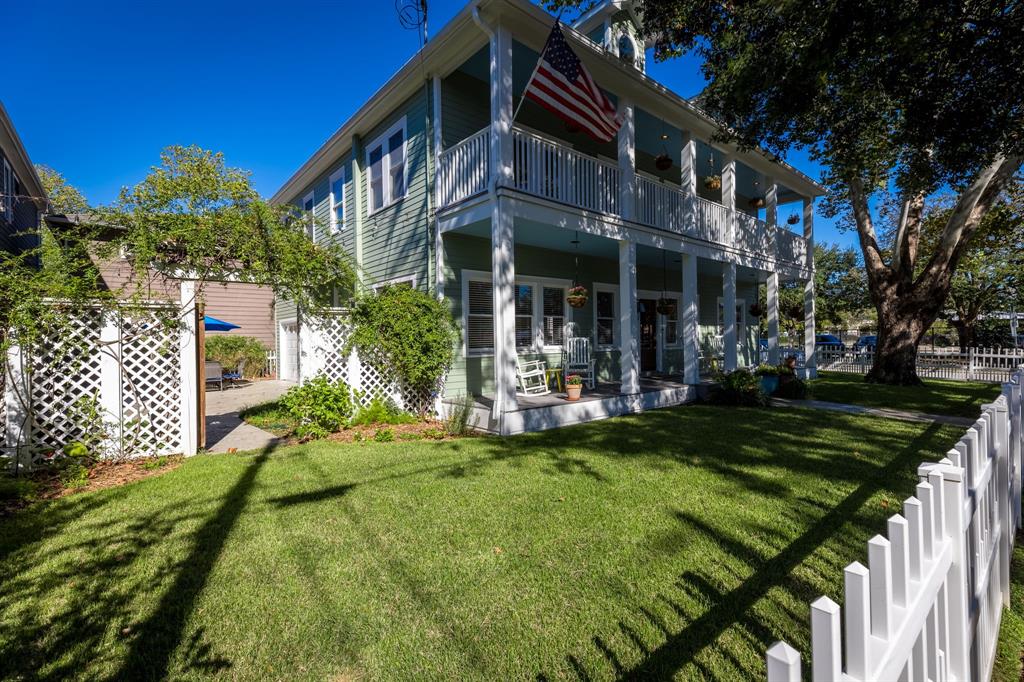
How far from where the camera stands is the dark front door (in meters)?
13.2

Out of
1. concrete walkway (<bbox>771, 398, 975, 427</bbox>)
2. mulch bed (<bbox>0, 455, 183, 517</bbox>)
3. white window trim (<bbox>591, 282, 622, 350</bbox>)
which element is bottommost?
mulch bed (<bbox>0, 455, 183, 517</bbox>)

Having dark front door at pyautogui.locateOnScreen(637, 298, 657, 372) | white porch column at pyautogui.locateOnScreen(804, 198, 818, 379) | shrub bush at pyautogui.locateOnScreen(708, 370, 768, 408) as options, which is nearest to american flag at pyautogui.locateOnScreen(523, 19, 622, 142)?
shrub bush at pyautogui.locateOnScreen(708, 370, 768, 408)

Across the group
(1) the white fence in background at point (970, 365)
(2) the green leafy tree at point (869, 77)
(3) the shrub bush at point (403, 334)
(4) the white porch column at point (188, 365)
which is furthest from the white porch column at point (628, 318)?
(1) the white fence in background at point (970, 365)

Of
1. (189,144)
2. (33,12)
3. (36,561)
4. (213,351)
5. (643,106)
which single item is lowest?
(36,561)

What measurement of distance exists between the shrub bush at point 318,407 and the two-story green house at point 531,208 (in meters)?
0.78

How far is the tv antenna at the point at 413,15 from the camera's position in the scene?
737cm

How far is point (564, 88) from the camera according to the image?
6613mm

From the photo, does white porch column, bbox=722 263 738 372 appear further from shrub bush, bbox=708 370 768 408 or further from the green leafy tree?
the green leafy tree

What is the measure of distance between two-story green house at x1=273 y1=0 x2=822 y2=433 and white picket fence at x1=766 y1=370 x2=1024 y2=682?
5.30 m

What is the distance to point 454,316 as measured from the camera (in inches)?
336

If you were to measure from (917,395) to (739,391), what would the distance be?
15.8 ft

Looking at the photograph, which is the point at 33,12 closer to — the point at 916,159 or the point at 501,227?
the point at 501,227

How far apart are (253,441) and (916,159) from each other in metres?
12.2

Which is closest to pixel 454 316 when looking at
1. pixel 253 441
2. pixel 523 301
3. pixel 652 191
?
pixel 523 301
